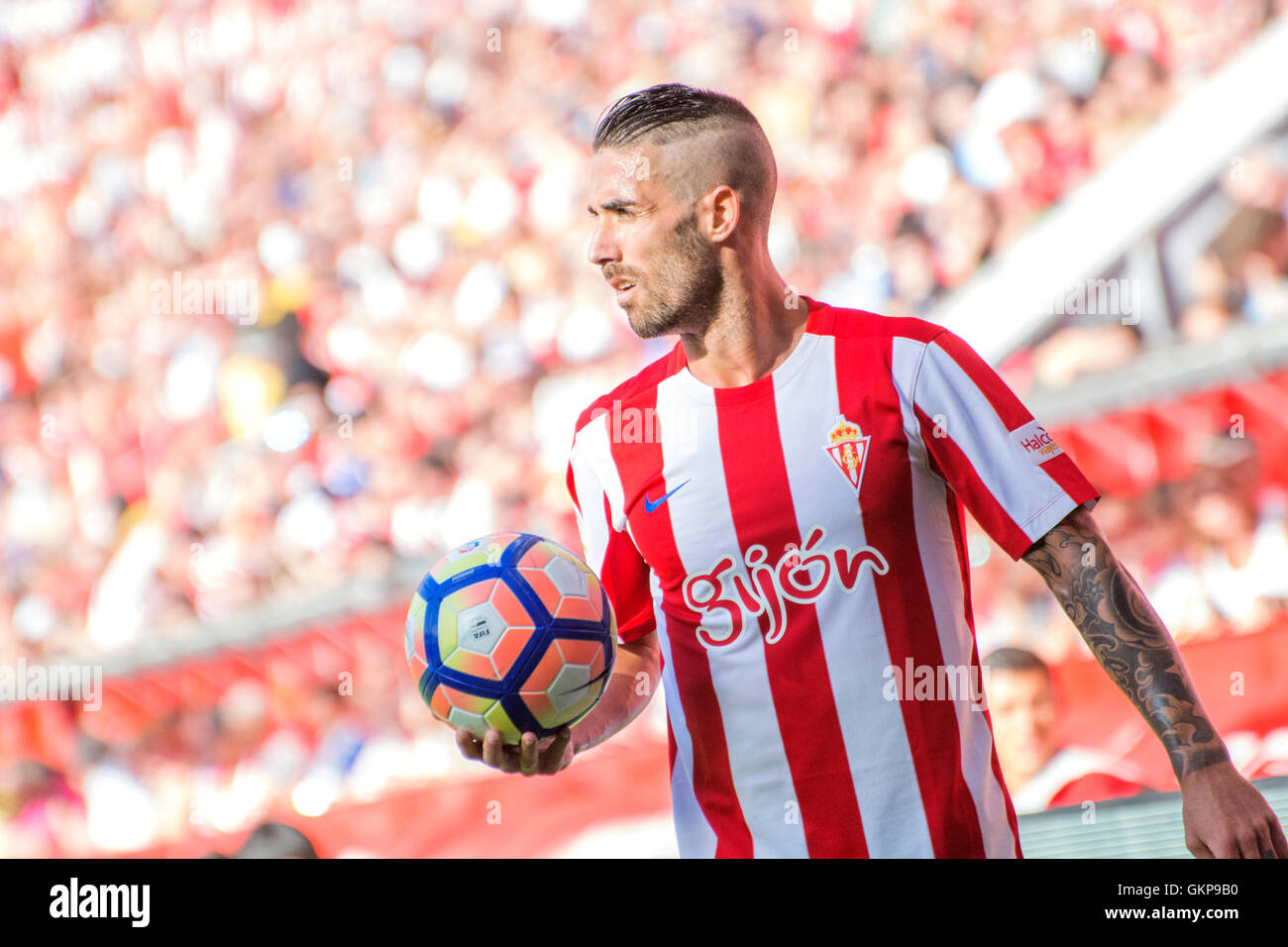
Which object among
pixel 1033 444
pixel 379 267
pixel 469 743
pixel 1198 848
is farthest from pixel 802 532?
pixel 379 267

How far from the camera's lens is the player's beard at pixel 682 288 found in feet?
7.14

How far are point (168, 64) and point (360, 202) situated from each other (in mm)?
3115

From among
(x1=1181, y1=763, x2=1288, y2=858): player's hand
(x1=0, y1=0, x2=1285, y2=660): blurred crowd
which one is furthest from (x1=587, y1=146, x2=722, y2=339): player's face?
(x1=0, y1=0, x2=1285, y2=660): blurred crowd

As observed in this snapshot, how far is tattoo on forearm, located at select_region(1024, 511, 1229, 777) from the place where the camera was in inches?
71.7

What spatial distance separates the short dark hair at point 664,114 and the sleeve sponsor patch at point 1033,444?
0.70 meters

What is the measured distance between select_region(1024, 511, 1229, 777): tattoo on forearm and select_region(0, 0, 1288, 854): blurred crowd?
7.99 ft

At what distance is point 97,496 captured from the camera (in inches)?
355

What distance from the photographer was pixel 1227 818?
1.74 meters

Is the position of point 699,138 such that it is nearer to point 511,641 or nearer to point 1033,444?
point 1033,444

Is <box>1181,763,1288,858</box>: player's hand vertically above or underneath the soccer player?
underneath

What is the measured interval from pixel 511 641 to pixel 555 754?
195 mm

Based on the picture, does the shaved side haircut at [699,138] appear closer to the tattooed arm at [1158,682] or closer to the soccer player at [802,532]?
the soccer player at [802,532]

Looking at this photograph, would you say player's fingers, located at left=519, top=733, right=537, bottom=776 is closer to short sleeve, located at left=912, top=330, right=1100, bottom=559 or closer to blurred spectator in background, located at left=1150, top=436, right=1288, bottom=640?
short sleeve, located at left=912, top=330, right=1100, bottom=559

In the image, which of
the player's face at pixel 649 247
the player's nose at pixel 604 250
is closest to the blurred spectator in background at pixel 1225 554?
the player's face at pixel 649 247
